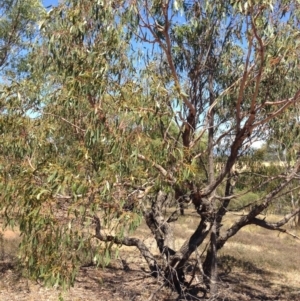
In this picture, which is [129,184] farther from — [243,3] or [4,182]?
[243,3]

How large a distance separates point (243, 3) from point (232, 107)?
2348 mm

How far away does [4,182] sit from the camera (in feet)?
14.4

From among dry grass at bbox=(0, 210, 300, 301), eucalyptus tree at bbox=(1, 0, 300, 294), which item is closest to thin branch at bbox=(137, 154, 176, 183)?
eucalyptus tree at bbox=(1, 0, 300, 294)

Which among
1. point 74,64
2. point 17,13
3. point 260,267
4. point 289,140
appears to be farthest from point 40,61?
point 260,267

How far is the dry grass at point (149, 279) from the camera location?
7320 mm

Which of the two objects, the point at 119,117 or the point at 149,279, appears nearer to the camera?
the point at 119,117

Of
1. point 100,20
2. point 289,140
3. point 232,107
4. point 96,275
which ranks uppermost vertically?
point 100,20

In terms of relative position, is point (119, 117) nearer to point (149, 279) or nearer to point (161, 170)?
point (161, 170)

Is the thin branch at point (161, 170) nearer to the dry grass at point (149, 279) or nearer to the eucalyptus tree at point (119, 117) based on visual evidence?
the eucalyptus tree at point (119, 117)

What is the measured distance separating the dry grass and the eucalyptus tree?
0.88 m

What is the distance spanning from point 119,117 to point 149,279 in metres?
4.75

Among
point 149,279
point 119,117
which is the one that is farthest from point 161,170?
point 149,279

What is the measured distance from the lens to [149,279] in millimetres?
8289

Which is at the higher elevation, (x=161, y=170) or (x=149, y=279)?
(x=161, y=170)
